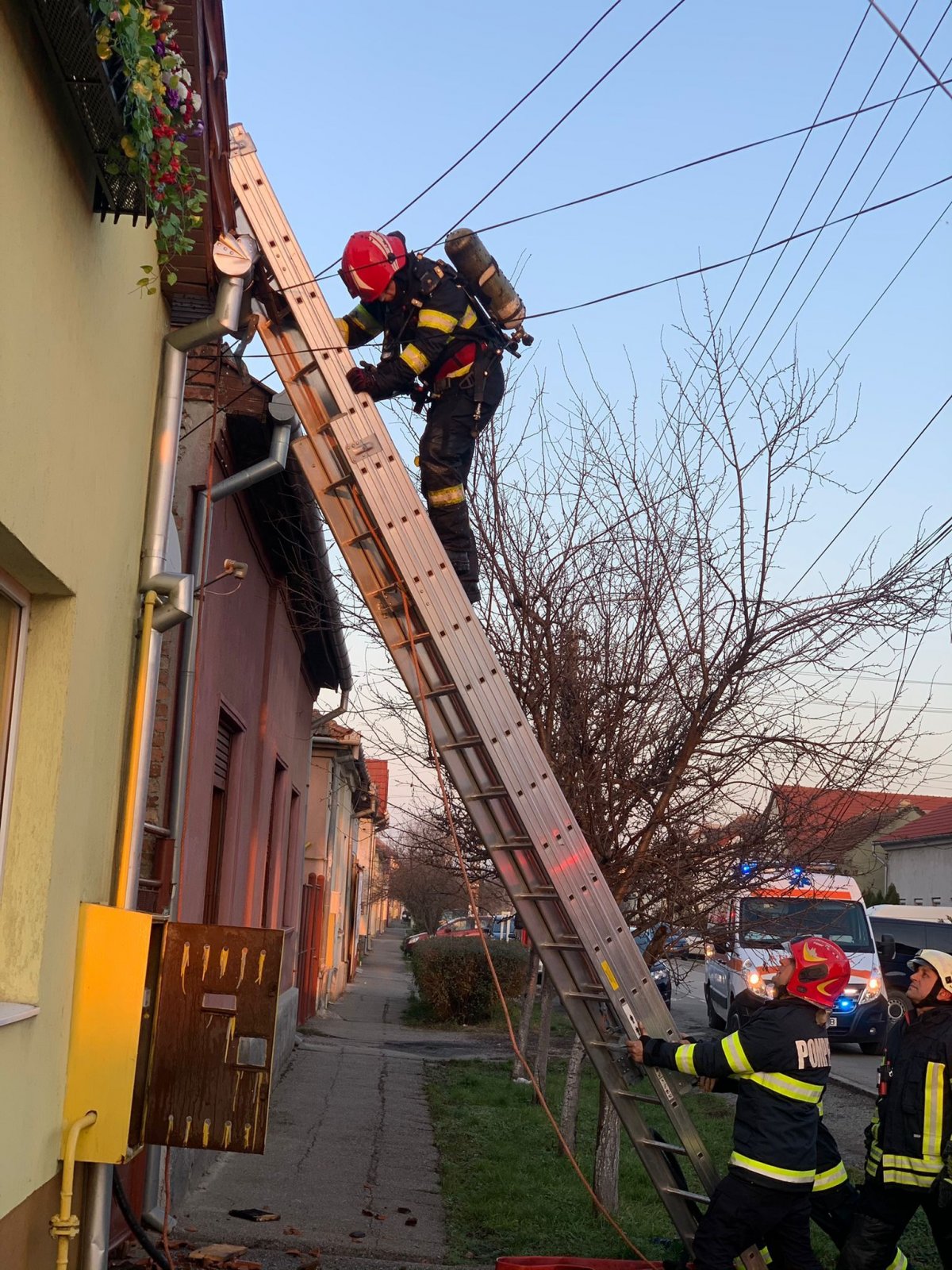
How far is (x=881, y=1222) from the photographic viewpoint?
5184mm

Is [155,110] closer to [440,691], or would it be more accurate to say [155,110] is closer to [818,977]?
[440,691]

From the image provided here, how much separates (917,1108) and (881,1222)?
0.48 meters

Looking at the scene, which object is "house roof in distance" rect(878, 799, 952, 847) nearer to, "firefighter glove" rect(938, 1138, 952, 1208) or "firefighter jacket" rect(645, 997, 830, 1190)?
"firefighter glove" rect(938, 1138, 952, 1208)

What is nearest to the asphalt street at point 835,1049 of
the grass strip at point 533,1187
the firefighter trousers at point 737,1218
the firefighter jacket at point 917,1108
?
the grass strip at point 533,1187

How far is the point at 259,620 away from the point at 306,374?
4.98 metres

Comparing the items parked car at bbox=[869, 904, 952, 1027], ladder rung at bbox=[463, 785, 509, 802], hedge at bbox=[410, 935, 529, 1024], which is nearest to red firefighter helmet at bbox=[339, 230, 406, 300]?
ladder rung at bbox=[463, 785, 509, 802]

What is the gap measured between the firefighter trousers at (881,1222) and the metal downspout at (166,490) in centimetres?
303

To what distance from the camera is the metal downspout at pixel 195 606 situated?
593 cm

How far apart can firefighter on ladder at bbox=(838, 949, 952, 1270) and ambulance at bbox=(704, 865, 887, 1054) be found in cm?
111

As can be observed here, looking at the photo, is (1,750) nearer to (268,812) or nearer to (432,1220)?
(432,1220)

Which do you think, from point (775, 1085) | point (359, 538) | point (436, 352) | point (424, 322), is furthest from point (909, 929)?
point (359, 538)

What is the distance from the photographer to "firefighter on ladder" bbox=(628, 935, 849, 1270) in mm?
4629

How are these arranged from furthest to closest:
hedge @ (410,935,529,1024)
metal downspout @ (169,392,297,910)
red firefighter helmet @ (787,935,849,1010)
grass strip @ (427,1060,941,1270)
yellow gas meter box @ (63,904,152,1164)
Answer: hedge @ (410,935,529,1024) → grass strip @ (427,1060,941,1270) → metal downspout @ (169,392,297,910) → red firefighter helmet @ (787,935,849,1010) → yellow gas meter box @ (63,904,152,1164)

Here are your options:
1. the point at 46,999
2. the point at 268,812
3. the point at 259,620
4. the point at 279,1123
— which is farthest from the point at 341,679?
the point at 46,999
